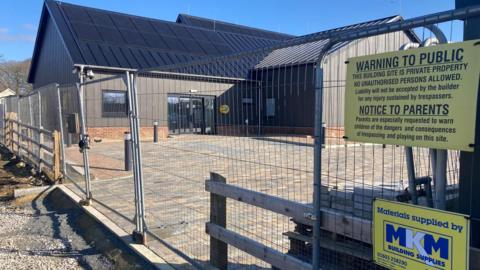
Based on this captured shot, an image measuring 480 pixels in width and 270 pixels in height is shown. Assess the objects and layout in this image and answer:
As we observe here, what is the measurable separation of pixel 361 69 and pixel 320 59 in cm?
39

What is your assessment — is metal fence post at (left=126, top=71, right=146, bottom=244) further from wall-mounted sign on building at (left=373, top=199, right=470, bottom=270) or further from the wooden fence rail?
the wooden fence rail

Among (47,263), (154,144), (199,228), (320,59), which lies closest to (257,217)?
(199,228)

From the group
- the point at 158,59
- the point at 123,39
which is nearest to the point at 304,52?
the point at 158,59

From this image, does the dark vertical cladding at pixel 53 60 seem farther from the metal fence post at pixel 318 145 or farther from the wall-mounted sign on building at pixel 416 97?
the wall-mounted sign on building at pixel 416 97

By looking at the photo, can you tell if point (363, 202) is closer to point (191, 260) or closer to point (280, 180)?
point (191, 260)

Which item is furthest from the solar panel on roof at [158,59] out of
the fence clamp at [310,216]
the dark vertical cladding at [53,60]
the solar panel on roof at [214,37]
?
the fence clamp at [310,216]

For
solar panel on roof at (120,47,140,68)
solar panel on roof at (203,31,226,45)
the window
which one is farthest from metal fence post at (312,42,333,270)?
solar panel on roof at (203,31,226,45)

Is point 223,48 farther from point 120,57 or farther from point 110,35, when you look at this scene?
point 120,57

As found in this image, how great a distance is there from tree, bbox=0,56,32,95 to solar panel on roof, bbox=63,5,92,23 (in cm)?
3445

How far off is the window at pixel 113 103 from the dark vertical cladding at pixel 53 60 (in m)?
2.05

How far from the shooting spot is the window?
2303 centimetres

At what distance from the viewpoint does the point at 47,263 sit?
5.35 metres

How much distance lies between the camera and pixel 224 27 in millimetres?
41062

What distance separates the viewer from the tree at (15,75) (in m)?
58.6
